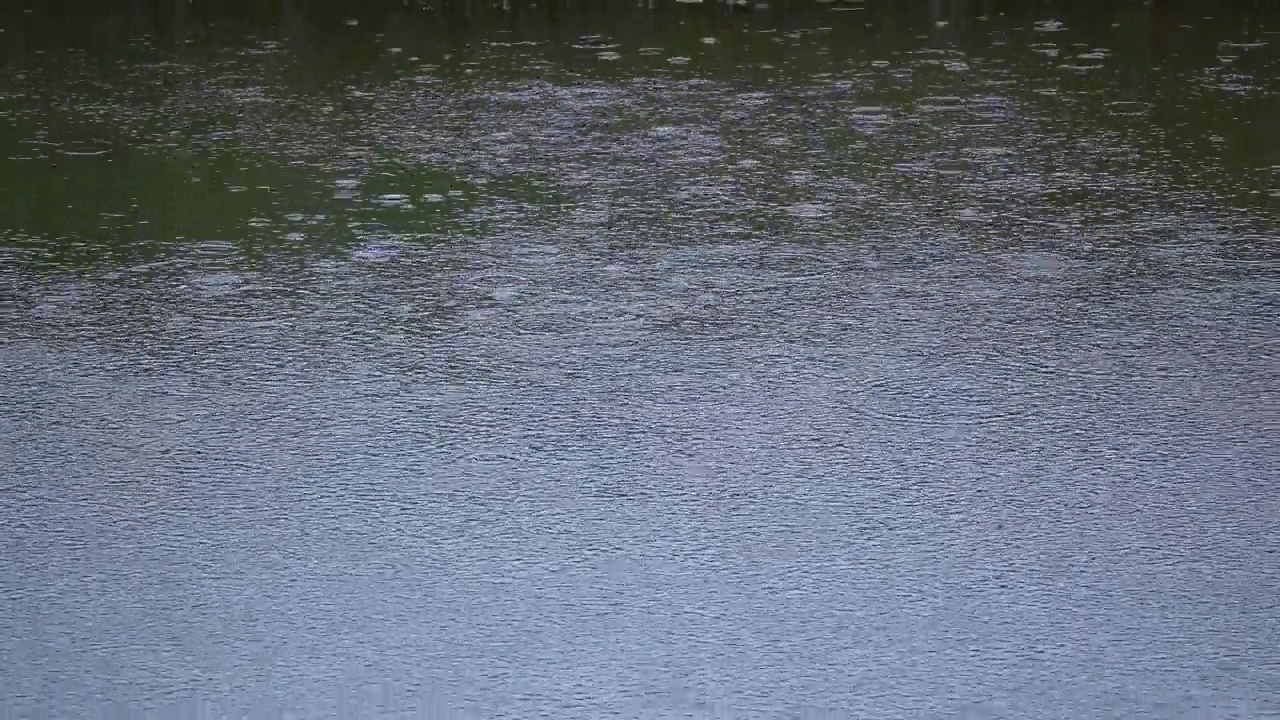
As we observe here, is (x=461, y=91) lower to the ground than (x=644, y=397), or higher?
higher

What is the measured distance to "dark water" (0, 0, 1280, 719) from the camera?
10.4 feet

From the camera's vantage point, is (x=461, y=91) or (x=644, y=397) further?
(x=461, y=91)

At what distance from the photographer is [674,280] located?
17.7 ft

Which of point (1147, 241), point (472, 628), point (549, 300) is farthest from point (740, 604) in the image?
point (1147, 241)

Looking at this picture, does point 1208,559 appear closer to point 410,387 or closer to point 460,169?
point 410,387

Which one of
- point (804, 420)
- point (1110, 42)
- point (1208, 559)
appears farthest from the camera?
point (1110, 42)

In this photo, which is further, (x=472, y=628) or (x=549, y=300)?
(x=549, y=300)

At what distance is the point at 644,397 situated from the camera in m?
4.45

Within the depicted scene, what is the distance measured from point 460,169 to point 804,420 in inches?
111

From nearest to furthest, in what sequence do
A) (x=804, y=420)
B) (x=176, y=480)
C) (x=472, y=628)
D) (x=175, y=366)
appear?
1. (x=472, y=628)
2. (x=176, y=480)
3. (x=804, y=420)
4. (x=175, y=366)

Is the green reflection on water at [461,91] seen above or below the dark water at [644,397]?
above

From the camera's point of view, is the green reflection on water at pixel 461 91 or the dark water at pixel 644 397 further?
the green reflection on water at pixel 461 91

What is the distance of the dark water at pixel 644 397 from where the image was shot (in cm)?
316

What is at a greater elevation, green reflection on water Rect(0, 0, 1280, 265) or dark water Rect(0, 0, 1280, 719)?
green reflection on water Rect(0, 0, 1280, 265)
